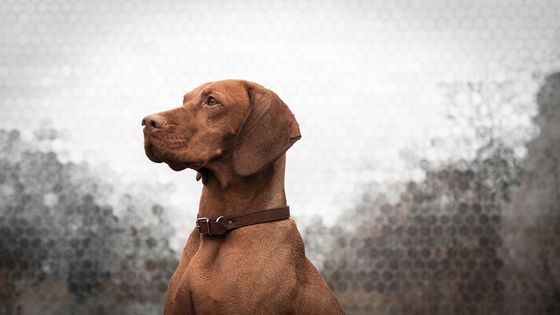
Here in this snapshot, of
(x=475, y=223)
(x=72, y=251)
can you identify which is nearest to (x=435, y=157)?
(x=475, y=223)

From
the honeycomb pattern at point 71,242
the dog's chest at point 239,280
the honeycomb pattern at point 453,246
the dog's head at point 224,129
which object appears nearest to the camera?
the dog's chest at point 239,280

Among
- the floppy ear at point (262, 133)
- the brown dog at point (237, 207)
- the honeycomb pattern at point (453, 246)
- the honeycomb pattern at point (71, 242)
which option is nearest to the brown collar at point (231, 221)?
the brown dog at point (237, 207)

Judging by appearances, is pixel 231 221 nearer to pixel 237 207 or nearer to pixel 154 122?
pixel 237 207

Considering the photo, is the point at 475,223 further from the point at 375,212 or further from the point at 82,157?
the point at 82,157

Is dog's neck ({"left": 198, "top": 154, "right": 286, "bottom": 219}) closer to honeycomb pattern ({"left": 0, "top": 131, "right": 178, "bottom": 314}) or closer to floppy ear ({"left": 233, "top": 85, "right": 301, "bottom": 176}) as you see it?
floppy ear ({"left": 233, "top": 85, "right": 301, "bottom": 176})

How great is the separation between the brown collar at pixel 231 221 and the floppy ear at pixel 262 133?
13 cm

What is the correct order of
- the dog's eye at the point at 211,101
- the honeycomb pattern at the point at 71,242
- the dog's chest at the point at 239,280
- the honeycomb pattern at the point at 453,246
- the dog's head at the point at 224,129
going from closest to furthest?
the dog's chest at the point at 239,280, the dog's head at the point at 224,129, the dog's eye at the point at 211,101, the honeycomb pattern at the point at 453,246, the honeycomb pattern at the point at 71,242

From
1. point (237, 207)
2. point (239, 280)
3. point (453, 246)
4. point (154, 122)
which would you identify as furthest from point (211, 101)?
point (453, 246)

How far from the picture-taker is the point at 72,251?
5.32 metres

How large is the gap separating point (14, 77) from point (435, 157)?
3193 mm

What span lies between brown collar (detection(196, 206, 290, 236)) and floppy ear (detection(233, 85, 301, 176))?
0.42 ft

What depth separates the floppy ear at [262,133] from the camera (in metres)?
2.21

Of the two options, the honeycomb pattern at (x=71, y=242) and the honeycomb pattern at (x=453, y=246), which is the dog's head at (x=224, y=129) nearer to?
the honeycomb pattern at (x=453, y=246)

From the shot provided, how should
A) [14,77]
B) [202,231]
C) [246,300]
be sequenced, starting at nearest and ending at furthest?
[246,300] → [202,231] → [14,77]
